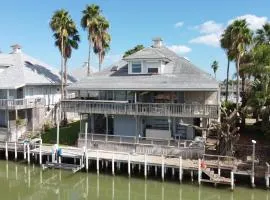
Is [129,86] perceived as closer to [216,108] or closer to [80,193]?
[216,108]

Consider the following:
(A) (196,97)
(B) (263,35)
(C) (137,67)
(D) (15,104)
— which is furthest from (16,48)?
(B) (263,35)

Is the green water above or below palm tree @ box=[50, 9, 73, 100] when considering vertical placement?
below

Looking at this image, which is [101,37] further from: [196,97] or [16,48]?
[196,97]

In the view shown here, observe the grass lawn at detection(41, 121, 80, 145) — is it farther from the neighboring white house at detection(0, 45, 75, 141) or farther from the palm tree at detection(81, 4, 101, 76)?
the palm tree at detection(81, 4, 101, 76)

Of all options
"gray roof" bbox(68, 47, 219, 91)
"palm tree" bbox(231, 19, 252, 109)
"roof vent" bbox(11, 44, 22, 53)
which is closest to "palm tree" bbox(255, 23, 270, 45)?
"palm tree" bbox(231, 19, 252, 109)

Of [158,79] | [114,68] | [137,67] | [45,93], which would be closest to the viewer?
[158,79]

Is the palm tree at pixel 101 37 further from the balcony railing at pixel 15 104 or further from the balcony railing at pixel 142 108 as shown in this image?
the balcony railing at pixel 142 108
